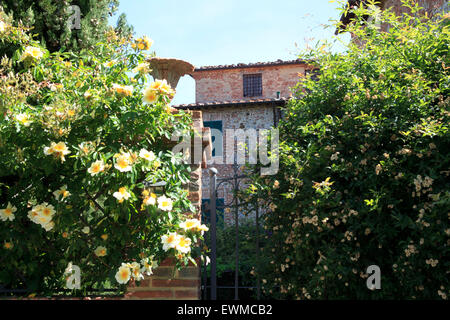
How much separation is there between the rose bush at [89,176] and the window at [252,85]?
574 inches

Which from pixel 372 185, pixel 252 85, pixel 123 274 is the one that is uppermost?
pixel 252 85

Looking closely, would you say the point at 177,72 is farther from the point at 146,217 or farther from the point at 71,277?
the point at 71,277

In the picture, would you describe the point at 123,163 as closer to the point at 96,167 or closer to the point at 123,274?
the point at 96,167

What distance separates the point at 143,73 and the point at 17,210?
1296 mm

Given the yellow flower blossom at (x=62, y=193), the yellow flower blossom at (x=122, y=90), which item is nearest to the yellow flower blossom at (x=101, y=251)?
the yellow flower blossom at (x=62, y=193)

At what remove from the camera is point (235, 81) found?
17.1m

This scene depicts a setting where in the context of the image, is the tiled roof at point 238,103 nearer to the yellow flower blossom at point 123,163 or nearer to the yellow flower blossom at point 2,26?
the yellow flower blossom at point 2,26

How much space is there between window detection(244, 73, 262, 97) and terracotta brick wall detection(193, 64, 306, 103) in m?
0.18

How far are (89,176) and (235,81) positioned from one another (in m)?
15.3

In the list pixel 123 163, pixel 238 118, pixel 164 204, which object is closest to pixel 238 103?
pixel 238 118

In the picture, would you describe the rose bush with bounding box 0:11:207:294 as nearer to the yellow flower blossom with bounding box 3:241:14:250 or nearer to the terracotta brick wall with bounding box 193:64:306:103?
the yellow flower blossom with bounding box 3:241:14:250
